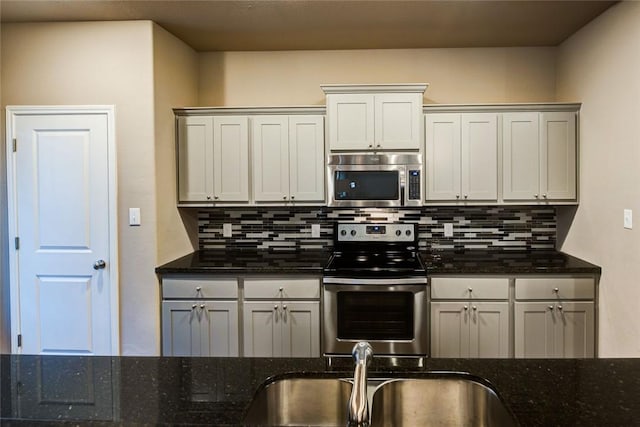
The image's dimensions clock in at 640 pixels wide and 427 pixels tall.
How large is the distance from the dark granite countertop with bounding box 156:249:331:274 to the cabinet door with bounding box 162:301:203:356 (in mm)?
247

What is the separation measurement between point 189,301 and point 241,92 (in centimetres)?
179

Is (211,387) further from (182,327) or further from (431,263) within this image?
(431,263)

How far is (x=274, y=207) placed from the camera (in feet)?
10.5

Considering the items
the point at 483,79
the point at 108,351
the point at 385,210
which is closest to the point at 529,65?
the point at 483,79

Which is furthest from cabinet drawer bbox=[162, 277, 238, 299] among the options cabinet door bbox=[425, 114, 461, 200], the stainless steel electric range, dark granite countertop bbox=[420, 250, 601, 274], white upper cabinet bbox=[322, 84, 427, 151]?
cabinet door bbox=[425, 114, 461, 200]

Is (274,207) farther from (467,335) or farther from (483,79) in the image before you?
(483,79)

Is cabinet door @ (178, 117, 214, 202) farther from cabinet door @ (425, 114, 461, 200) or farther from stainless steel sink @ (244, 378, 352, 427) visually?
stainless steel sink @ (244, 378, 352, 427)

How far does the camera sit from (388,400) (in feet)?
3.77

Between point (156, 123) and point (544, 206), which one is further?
point (544, 206)

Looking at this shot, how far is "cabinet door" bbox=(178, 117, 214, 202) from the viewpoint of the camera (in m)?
3.12

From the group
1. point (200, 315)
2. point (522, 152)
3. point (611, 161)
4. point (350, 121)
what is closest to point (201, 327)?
point (200, 315)

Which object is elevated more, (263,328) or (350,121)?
(350,121)

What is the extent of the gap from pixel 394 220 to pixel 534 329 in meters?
1.29

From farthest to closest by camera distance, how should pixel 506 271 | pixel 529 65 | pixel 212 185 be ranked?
1. pixel 529 65
2. pixel 212 185
3. pixel 506 271
